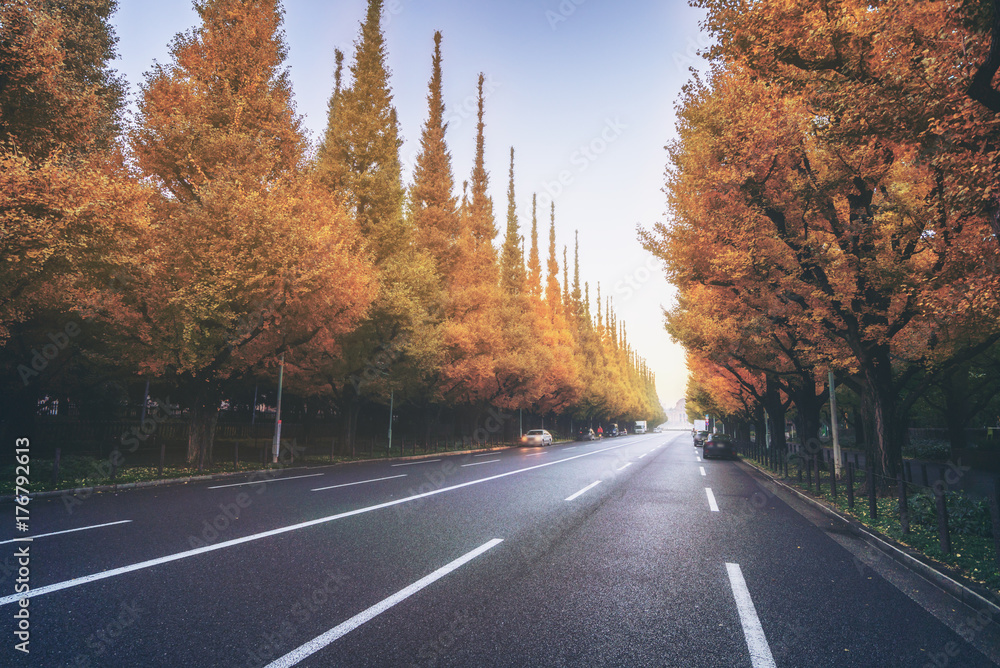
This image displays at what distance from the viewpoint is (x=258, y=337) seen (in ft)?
52.2

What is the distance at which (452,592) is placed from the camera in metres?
4.32

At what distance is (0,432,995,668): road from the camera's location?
325 centimetres

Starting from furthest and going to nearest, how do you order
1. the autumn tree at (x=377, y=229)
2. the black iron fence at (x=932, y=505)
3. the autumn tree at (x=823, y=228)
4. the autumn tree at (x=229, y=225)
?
the autumn tree at (x=377, y=229) < the autumn tree at (x=229, y=225) < the autumn tree at (x=823, y=228) < the black iron fence at (x=932, y=505)

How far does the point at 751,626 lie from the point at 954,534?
6.02 metres

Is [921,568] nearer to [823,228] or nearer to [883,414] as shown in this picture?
[883,414]

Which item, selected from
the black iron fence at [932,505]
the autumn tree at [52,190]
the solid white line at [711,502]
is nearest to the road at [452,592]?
the solid white line at [711,502]

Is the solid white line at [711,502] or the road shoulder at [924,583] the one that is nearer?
the road shoulder at [924,583]

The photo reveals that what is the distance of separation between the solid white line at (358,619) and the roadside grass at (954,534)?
17.9 feet

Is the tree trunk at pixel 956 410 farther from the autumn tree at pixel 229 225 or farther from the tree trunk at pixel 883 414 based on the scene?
the autumn tree at pixel 229 225

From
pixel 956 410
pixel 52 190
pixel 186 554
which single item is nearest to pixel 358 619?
pixel 186 554

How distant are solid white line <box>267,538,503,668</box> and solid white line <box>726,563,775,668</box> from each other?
9.01 feet

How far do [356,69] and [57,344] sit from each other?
1724 centimetres

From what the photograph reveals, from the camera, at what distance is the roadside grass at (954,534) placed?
5441 mm

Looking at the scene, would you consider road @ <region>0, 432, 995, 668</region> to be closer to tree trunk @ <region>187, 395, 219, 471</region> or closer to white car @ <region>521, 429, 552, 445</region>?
tree trunk @ <region>187, 395, 219, 471</region>
